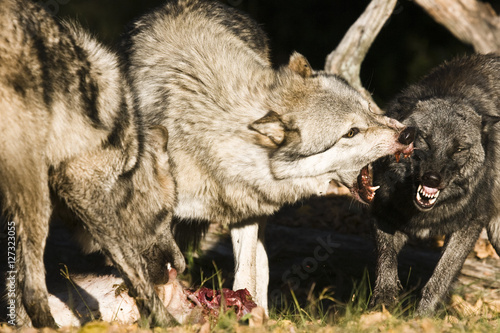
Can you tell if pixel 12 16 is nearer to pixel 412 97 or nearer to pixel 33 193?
pixel 33 193

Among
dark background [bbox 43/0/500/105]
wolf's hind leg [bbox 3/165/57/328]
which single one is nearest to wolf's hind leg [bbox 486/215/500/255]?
wolf's hind leg [bbox 3/165/57/328]

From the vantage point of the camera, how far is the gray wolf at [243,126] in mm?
4629

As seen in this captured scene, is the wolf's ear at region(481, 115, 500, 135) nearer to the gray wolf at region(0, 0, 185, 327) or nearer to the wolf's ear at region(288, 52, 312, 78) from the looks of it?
the wolf's ear at region(288, 52, 312, 78)

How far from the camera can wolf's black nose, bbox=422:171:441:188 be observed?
4.86m

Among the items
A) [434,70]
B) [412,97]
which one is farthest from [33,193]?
[434,70]

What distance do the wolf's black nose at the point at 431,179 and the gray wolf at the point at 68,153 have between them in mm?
1934

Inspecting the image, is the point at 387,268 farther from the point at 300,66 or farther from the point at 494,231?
the point at 300,66

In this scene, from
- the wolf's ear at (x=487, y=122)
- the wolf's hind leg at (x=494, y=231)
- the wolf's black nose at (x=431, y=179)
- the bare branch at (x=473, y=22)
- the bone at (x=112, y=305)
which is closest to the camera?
the bone at (x=112, y=305)

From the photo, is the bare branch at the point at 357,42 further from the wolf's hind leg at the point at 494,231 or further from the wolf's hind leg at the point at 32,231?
the wolf's hind leg at the point at 32,231

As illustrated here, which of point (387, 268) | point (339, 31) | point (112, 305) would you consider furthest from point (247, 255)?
point (339, 31)

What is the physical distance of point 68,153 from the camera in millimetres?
3762

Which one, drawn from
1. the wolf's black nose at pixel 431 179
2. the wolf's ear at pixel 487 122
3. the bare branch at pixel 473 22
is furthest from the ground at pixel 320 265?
the bare branch at pixel 473 22

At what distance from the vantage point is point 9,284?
4.55 meters

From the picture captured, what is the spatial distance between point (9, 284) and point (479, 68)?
4.44 m
